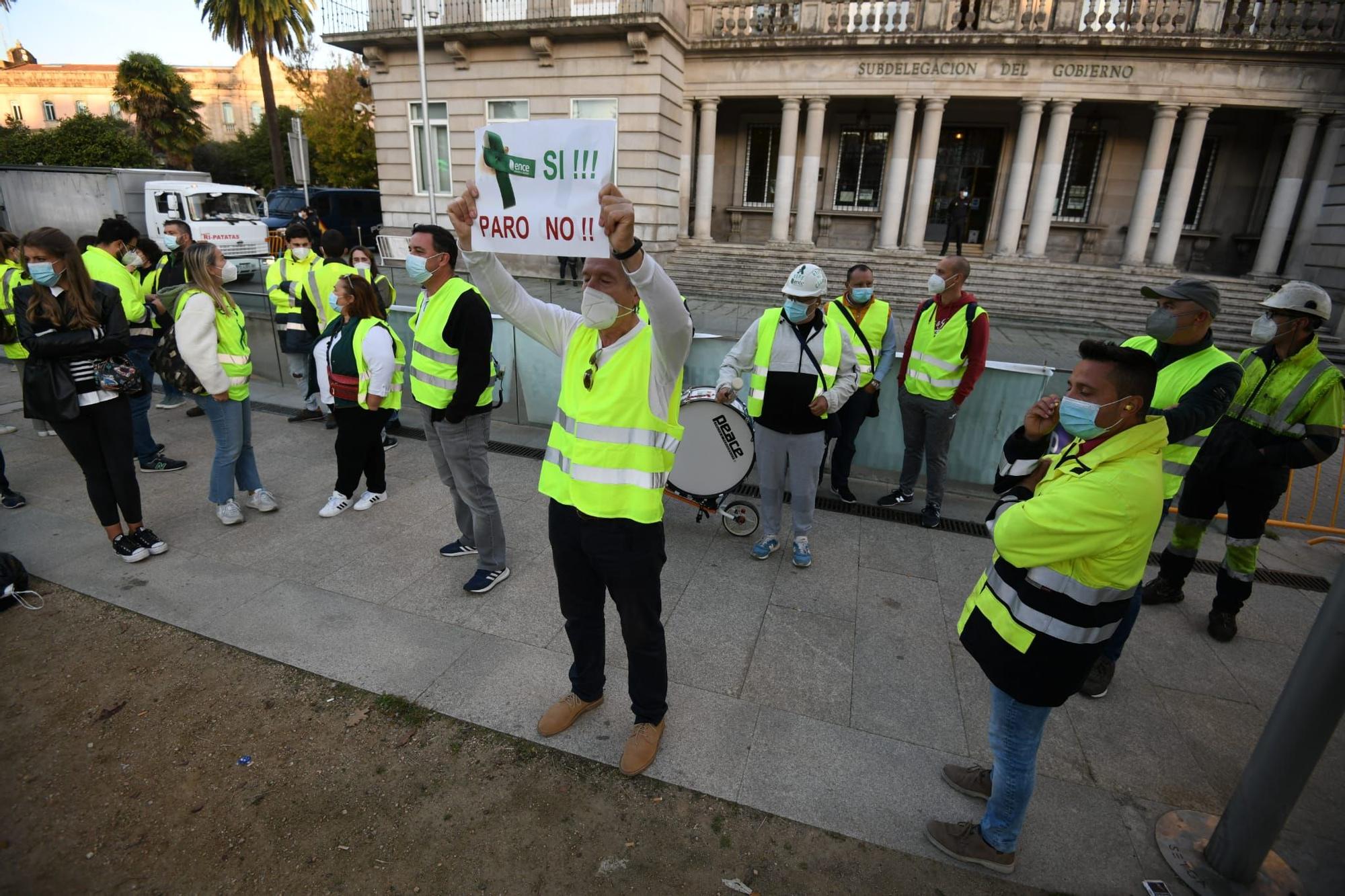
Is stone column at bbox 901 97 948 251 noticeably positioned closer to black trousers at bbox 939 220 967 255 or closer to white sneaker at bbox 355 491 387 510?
black trousers at bbox 939 220 967 255

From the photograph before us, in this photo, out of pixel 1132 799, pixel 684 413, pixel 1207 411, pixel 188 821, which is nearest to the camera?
pixel 188 821

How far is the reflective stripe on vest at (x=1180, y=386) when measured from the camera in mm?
3299

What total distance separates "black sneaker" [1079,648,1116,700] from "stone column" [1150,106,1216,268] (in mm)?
18065

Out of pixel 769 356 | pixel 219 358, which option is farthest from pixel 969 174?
pixel 219 358

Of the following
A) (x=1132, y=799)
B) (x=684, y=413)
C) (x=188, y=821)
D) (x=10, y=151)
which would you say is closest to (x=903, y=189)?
(x=684, y=413)

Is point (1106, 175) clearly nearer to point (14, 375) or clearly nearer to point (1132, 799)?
point (1132, 799)

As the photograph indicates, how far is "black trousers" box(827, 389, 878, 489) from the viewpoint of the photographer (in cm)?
574

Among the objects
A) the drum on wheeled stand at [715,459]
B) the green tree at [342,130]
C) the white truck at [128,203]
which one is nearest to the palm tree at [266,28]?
the green tree at [342,130]

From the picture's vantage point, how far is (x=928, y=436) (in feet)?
17.9

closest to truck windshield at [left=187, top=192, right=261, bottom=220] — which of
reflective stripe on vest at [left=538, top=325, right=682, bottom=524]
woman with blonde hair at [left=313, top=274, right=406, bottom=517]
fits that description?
woman with blonde hair at [left=313, top=274, right=406, bottom=517]

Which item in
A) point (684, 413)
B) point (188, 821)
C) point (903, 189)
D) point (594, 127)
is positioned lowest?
point (188, 821)

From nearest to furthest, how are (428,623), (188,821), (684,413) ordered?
(188,821) → (428,623) → (684,413)

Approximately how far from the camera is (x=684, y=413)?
489 centimetres

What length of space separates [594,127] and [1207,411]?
10.2 ft
